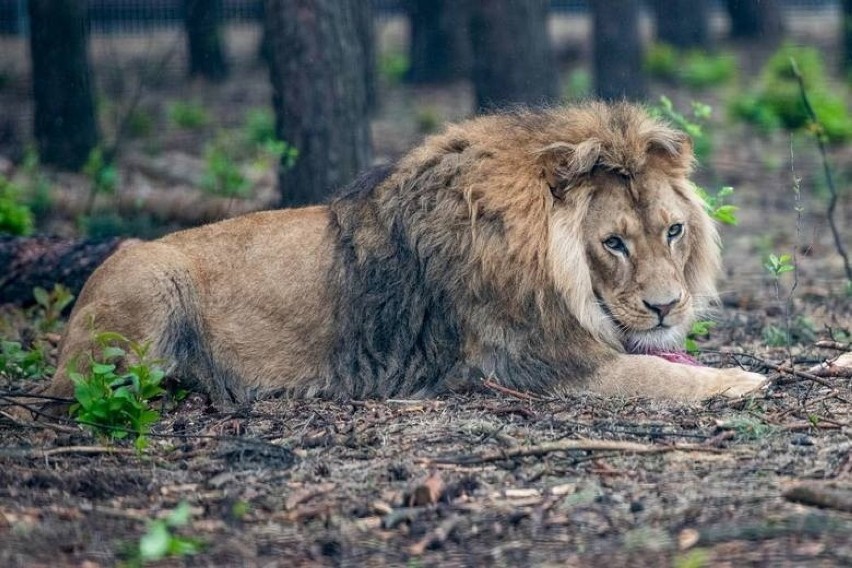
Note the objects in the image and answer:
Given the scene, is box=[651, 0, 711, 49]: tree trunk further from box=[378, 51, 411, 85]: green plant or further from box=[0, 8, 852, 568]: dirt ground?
box=[0, 8, 852, 568]: dirt ground

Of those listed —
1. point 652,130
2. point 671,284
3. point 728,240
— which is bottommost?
point 728,240

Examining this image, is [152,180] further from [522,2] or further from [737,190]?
[737,190]

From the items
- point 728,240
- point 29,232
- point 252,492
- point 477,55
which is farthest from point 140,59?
point 252,492

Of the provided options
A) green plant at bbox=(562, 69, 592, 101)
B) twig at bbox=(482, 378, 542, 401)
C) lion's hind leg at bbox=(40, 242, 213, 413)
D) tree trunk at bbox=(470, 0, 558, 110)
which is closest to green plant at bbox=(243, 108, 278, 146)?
tree trunk at bbox=(470, 0, 558, 110)

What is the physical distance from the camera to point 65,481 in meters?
4.34

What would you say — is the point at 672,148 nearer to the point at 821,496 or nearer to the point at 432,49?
the point at 821,496

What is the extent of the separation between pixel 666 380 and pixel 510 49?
22.2ft

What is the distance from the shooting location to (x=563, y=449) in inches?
174

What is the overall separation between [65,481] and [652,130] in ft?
9.25

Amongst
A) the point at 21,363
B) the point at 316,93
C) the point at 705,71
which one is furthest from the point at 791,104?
the point at 21,363

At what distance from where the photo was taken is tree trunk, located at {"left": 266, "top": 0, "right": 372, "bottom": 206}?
830 centimetres

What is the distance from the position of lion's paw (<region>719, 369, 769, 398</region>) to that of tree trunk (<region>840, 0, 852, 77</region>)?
38.5ft

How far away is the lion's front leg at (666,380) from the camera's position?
17.2 feet

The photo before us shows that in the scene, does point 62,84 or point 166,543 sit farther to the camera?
point 62,84
